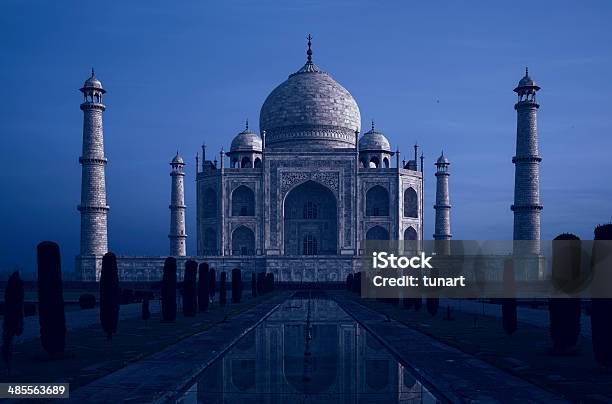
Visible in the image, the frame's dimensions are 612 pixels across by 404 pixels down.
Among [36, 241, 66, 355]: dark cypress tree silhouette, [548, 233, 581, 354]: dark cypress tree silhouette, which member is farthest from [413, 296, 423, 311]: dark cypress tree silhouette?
[36, 241, 66, 355]: dark cypress tree silhouette

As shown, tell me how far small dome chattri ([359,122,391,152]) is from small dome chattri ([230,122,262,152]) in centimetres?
853

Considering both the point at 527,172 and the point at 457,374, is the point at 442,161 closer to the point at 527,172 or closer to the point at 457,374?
the point at 527,172

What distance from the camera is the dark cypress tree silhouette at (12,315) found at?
1110cm

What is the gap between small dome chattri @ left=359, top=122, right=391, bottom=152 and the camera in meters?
57.8

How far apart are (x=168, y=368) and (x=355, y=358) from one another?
329cm

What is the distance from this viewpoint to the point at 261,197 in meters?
52.4

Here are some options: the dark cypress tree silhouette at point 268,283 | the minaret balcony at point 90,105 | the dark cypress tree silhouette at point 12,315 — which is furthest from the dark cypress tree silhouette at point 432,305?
the minaret balcony at point 90,105

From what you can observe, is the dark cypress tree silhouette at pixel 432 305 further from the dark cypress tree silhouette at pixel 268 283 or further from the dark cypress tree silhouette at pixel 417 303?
the dark cypress tree silhouette at pixel 268 283

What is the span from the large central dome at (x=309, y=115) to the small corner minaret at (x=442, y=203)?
7488mm

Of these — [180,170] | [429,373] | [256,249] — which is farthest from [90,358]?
[180,170]

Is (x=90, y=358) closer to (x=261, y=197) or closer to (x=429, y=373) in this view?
(x=429, y=373)

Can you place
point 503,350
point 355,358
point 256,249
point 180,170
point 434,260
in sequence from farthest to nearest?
point 180,170 → point 256,249 → point 434,260 → point 503,350 → point 355,358

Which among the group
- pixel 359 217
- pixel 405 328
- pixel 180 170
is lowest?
pixel 405 328

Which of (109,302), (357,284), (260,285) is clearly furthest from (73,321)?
(357,284)
